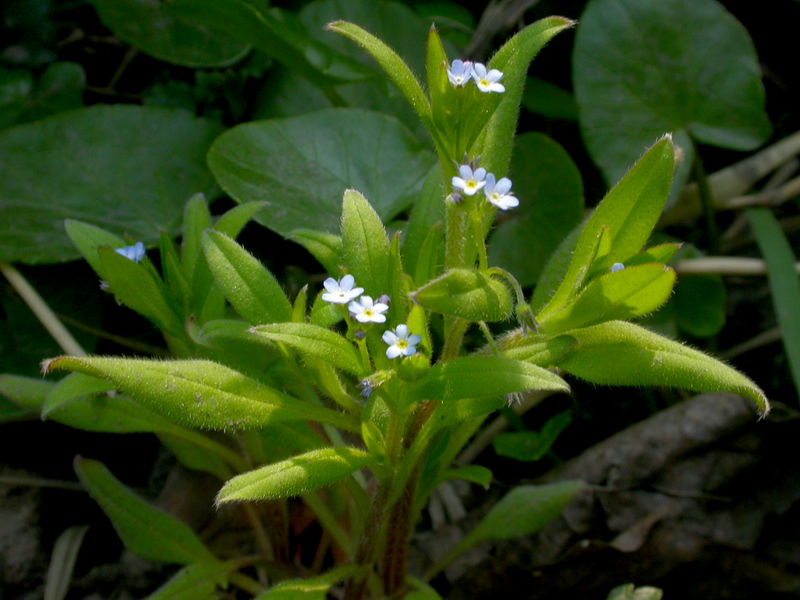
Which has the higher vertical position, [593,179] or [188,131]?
[188,131]

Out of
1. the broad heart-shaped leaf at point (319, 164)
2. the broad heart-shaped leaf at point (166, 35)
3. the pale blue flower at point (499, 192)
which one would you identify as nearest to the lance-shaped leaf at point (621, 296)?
the pale blue flower at point (499, 192)

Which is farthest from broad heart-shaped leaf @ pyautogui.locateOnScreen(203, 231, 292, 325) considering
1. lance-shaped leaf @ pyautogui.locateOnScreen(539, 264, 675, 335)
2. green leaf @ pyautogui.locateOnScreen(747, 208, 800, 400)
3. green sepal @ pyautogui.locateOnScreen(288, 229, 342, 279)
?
green leaf @ pyautogui.locateOnScreen(747, 208, 800, 400)

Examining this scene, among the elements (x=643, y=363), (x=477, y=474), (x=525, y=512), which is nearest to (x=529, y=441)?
(x=525, y=512)

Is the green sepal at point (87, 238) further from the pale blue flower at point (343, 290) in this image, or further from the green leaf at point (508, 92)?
the green leaf at point (508, 92)

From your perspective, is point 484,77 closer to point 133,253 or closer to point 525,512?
point 133,253

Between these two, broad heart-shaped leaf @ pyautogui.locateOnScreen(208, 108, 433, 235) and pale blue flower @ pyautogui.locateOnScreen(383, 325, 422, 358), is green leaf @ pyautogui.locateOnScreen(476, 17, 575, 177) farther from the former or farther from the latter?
broad heart-shaped leaf @ pyautogui.locateOnScreen(208, 108, 433, 235)

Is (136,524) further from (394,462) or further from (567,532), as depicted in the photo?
(567,532)

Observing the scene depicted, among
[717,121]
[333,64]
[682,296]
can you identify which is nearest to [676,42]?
[717,121]
